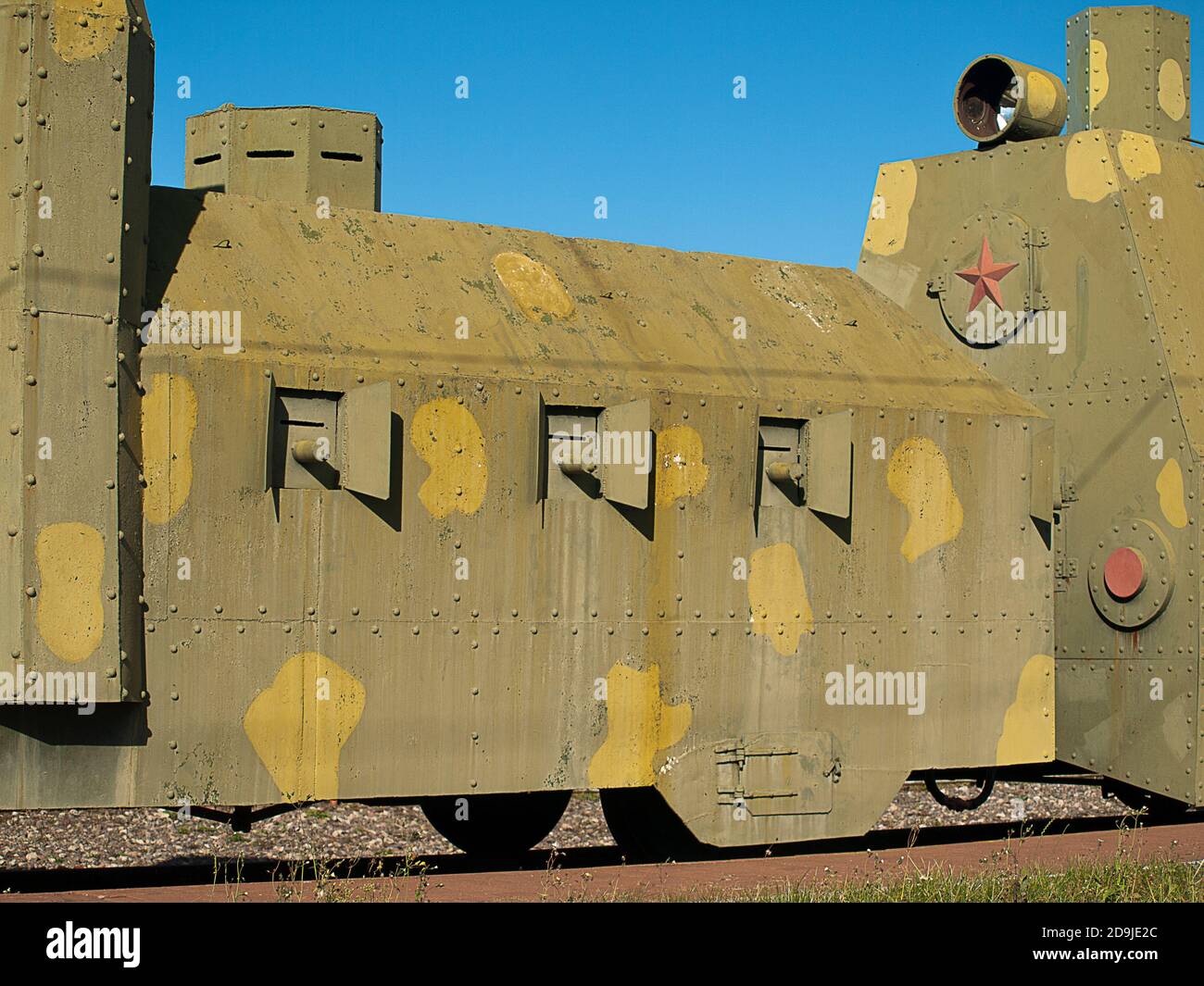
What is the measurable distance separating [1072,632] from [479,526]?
4.12 meters

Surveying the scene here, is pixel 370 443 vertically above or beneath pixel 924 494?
above

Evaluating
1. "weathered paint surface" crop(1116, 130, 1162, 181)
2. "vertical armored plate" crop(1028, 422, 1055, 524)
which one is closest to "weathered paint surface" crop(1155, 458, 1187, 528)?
"vertical armored plate" crop(1028, 422, 1055, 524)

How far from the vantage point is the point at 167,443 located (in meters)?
7.05

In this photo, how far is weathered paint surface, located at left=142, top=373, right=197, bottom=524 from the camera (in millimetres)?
7023

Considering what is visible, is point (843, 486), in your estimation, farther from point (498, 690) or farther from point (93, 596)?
point (93, 596)

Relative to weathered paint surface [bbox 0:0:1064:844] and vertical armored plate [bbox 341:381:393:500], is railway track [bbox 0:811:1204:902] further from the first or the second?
vertical armored plate [bbox 341:381:393:500]

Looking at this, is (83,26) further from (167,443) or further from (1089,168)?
(1089,168)

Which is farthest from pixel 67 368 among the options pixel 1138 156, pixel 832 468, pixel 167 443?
pixel 1138 156

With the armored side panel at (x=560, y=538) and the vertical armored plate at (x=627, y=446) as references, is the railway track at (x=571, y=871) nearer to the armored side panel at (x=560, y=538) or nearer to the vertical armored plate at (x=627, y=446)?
the armored side panel at (x=560, y=538)

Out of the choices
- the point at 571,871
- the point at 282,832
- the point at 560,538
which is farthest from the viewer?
the point at 282,832

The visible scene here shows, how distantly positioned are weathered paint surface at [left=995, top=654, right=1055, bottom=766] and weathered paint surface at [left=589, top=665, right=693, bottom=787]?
2035mm

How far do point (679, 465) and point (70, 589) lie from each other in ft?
9.67

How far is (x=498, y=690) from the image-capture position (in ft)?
25.3
